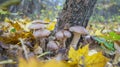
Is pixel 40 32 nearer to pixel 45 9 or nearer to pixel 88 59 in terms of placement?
pixel 88 59

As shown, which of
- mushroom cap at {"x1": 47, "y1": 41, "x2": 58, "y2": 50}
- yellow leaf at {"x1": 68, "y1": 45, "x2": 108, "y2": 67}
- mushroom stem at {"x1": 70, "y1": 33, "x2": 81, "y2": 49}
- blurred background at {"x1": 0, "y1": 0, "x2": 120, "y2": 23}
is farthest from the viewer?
blurred background at {"x1": 0, "y1": 0, "x2": 120, "y2": 23}

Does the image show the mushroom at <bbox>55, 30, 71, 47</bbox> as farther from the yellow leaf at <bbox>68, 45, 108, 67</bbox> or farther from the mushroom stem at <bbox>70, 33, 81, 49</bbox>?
the yellow leaf at <bbox>68, 45, 108, 67</bbox>

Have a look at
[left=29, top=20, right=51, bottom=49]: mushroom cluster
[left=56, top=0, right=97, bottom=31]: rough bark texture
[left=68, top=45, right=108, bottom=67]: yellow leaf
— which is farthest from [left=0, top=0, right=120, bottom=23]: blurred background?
[left=68, top=45, right=108, bottom=67]: yellow leaf

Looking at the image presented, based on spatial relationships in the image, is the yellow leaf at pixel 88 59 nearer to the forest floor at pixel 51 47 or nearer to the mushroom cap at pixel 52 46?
the forest floor at pixel 51 47

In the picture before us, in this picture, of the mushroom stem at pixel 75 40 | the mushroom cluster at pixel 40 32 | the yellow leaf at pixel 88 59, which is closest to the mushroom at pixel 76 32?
the mushroom stem at pixel 75 40

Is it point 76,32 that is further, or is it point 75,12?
point 75,12

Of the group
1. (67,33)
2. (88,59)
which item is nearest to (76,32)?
(67,33)

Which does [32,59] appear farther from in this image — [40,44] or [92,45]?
[92,45]

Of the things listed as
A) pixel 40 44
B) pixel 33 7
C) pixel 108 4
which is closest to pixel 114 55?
pixel 40 44
